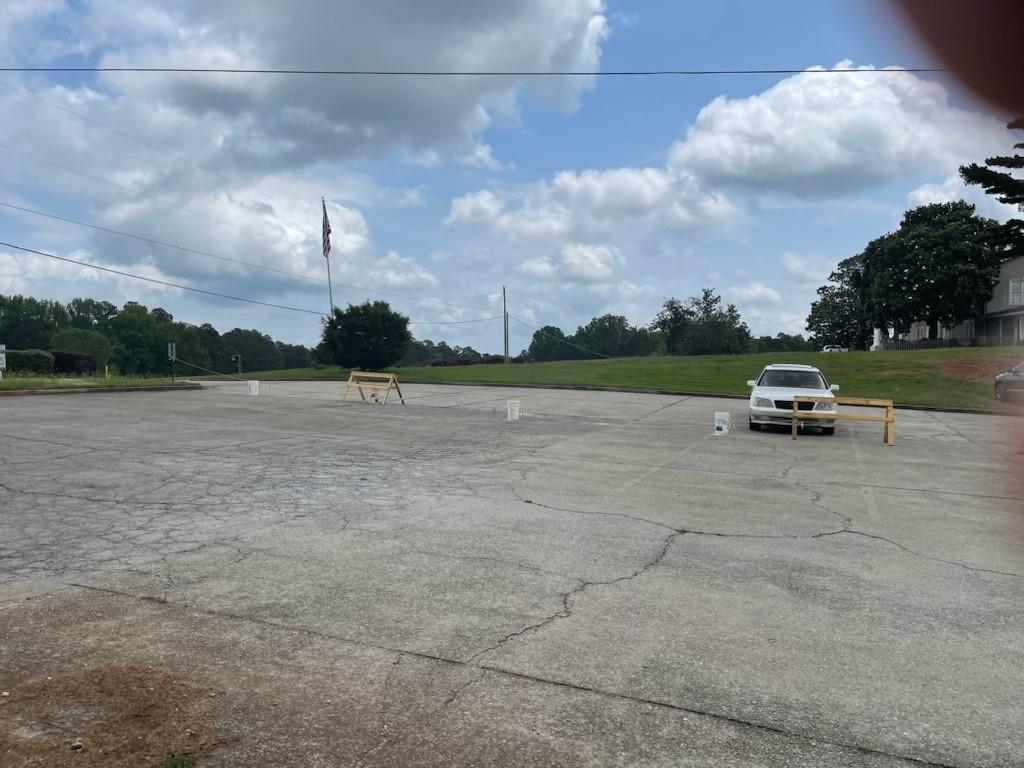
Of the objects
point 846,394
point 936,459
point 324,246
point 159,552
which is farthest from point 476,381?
point 159,552

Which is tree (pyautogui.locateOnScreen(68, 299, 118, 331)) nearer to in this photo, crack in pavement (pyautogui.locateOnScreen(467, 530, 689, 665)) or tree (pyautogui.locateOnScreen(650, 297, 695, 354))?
tree (pyautogui.locateOnScreen(650, 297, 695, 354))

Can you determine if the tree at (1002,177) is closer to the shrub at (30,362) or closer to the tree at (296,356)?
the shrub at (30,362)

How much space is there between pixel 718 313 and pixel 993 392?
55812 mm

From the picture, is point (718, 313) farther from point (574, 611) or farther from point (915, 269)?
point (574, 611)

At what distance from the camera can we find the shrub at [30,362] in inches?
1460

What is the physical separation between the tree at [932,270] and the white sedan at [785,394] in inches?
1760

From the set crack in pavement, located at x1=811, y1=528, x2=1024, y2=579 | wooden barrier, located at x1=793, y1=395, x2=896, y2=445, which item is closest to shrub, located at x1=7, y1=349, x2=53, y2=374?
wooden barrier, located at x1=793, y1=395, x2=896, y2=445

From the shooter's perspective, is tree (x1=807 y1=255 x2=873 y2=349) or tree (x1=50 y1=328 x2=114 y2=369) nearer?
tree (x1=807 y1=255 x2=873 y2=349)

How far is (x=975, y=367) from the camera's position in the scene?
3947 centimetres

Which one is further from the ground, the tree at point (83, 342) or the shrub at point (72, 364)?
the tree at point (83, 342)

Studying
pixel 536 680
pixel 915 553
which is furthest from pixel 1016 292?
pixel 536 680

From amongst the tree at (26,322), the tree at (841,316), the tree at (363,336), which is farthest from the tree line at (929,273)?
the tree at (26,322)

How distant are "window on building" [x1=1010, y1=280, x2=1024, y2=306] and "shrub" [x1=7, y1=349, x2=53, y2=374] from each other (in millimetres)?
64809

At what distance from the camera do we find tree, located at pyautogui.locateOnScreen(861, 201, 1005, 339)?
2210 inches
